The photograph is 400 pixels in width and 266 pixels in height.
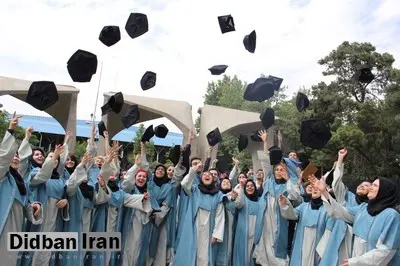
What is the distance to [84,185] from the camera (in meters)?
5.60

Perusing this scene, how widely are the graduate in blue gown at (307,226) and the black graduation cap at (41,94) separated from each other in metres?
4.13

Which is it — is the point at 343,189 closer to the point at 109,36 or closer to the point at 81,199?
the point at 81,199

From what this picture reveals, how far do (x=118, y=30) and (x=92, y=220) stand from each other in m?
4.02

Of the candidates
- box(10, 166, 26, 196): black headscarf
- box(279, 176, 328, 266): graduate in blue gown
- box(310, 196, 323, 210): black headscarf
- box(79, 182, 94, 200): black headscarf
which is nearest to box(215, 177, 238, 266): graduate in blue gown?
box(279, 176, 328, 266): graduate in blue gown

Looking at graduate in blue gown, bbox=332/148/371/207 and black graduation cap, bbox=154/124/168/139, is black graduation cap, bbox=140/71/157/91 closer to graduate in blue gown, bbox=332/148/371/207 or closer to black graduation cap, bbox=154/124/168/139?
black graduation cap, bbox=154/124/168/139

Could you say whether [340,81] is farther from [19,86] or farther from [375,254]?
[375,254]

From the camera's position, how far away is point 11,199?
4602mm

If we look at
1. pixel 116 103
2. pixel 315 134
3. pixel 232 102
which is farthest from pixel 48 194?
pixel 232 102

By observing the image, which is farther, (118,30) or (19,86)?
(19,86)

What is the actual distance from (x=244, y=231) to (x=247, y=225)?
97 millimetres

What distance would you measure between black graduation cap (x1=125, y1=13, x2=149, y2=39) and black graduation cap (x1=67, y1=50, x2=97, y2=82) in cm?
136

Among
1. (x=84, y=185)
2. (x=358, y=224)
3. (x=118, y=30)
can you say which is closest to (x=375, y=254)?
(x=358, y=224)

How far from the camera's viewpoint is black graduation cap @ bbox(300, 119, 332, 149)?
7227 mm

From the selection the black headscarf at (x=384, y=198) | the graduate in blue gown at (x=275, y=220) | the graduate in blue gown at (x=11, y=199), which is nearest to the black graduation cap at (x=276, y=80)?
the graduate in blue gown at (x=275, y=220)
